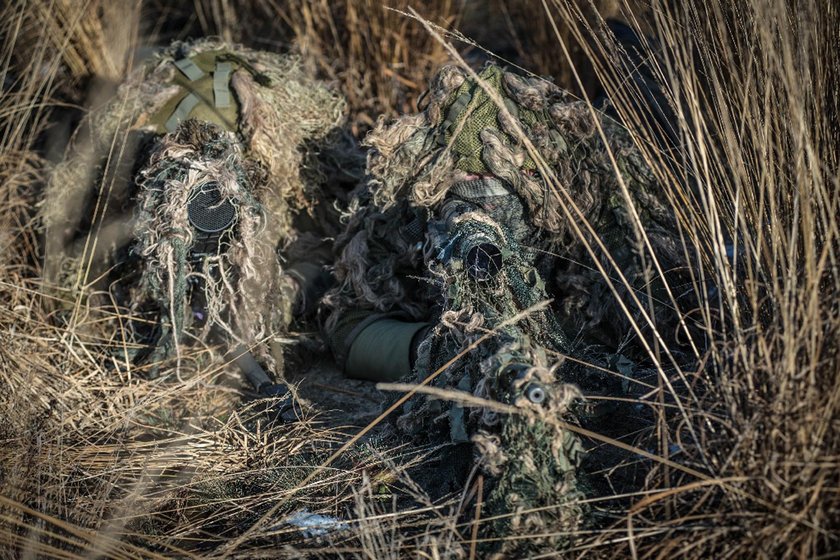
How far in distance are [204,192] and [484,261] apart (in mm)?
924

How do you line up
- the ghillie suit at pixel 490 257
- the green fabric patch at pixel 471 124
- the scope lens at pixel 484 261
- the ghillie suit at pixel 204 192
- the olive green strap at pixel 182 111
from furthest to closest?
the olive green strap at pixel 182 111 < the ghillie suit at pixel 204 192 < the green fabric patch at pixel 471 124 < the scope lens at pixel 484 261 < the ghillie suit at pixel 490 257

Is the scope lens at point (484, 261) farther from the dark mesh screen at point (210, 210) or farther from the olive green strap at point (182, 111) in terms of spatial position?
the olive green strap at point (182, 111)

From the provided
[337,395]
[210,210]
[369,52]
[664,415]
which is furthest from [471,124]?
[369,52]

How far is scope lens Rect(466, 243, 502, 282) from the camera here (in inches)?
83.2

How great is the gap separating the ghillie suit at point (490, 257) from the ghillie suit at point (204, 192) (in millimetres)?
Answer: 300

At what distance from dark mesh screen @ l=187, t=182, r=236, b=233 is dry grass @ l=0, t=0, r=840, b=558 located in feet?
1.64

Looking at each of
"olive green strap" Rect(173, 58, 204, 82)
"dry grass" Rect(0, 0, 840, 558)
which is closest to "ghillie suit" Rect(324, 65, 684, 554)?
"dry grass" Rect(0, 0, 840, 558)

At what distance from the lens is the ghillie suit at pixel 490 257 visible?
74.7 inches

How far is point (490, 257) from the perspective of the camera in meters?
2.12

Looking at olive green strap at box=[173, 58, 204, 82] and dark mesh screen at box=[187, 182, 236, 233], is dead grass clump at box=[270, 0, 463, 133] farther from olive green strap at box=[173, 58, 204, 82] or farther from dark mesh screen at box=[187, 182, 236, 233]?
dark mesh screen at box=[187, 182, 236, 233]

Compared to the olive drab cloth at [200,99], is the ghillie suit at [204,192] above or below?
below

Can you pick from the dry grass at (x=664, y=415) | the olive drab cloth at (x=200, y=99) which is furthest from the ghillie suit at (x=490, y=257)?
the olive drab cloth at (x=200, y=99)

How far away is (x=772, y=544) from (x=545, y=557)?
1.42 feet

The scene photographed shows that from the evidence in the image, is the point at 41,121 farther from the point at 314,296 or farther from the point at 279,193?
the point at 314,296
